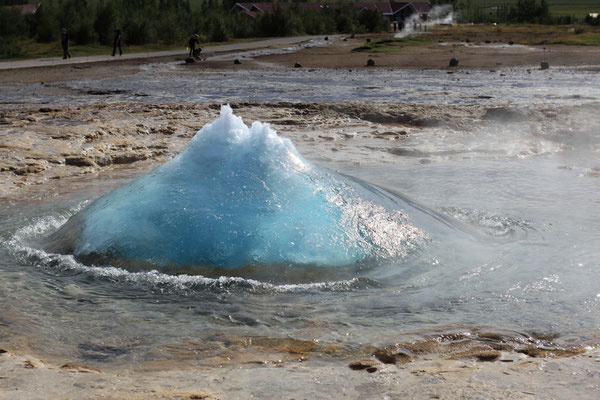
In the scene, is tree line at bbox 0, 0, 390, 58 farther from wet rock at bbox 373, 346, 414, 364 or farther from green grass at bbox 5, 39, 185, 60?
wet rock at bbox 373, 346, 414, 364

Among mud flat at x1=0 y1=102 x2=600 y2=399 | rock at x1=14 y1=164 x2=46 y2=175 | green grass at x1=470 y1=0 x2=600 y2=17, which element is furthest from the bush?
green grass at x1=470 y1=0 x2=600 y2=17

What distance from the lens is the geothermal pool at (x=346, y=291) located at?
323 centimetres

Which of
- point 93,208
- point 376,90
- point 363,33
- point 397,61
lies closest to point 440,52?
point 397,61

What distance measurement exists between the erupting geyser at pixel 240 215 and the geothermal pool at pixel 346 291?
117mm

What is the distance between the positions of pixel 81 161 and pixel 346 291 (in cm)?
435

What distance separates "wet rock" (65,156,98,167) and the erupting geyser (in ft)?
8.70

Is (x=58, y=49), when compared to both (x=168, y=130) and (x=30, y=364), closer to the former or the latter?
(x=168, y=130)

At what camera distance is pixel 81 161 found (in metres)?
7.24

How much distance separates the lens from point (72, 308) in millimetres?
3557

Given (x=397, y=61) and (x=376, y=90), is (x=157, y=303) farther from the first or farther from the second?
(x=397, y=61)

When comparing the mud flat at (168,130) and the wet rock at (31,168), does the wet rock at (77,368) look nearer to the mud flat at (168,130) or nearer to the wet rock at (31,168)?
the mud flat at (168,130)

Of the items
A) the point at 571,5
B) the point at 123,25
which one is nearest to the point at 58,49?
the point at 123,25

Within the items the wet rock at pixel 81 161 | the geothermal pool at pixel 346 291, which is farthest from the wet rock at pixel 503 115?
the wet rock at pixel 81 161

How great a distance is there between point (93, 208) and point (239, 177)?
1.07 metres
